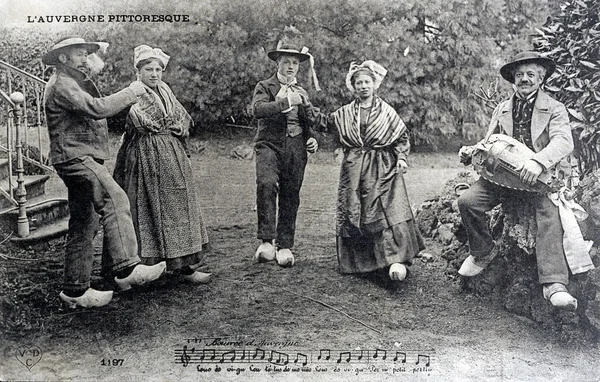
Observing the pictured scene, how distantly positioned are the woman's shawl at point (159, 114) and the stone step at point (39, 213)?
818mm

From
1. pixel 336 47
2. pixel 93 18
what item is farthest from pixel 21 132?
pixel 336 47

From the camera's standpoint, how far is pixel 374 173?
4.64 meters

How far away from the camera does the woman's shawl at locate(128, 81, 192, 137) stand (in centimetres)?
445

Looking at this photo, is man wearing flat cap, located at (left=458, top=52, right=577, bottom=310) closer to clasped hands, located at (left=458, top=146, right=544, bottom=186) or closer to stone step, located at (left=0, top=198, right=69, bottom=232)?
clasped hands, located at (left=458, top=146, right=544, bottom=186)

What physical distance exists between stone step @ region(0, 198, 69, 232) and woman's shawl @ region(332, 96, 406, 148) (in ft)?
6.84

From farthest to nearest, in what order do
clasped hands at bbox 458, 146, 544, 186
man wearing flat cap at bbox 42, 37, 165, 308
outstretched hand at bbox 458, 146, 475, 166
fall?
outstretched hand at bbox 458, 146, 475, 166
clasped hands at bbox 458, 146, 544, 186
man wearing flat cap at bbox 42, 37, 165, 308

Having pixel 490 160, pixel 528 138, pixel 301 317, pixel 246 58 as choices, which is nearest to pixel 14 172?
pixel 246 58

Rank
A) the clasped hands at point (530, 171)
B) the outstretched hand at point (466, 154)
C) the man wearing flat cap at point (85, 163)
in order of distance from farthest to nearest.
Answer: the outstretched hand at point (466, 154), the clasped hands at point (530, 171), the man wearing flat cap at point (85, 163)

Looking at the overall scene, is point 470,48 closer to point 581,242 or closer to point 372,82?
point 372,82

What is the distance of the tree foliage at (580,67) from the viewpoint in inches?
184

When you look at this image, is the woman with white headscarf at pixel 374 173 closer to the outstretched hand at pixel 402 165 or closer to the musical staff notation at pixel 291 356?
the outstretched hand at pixel 402 165

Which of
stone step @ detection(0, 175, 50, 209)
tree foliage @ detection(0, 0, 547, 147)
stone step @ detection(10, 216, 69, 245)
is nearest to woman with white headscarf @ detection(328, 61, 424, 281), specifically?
tree foliage @ detection(0, 0, 547, 147)

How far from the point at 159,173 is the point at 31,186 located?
96 centimetres

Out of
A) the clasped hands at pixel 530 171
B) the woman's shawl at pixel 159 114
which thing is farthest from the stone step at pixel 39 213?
the clasped hands at pixel 530 171
